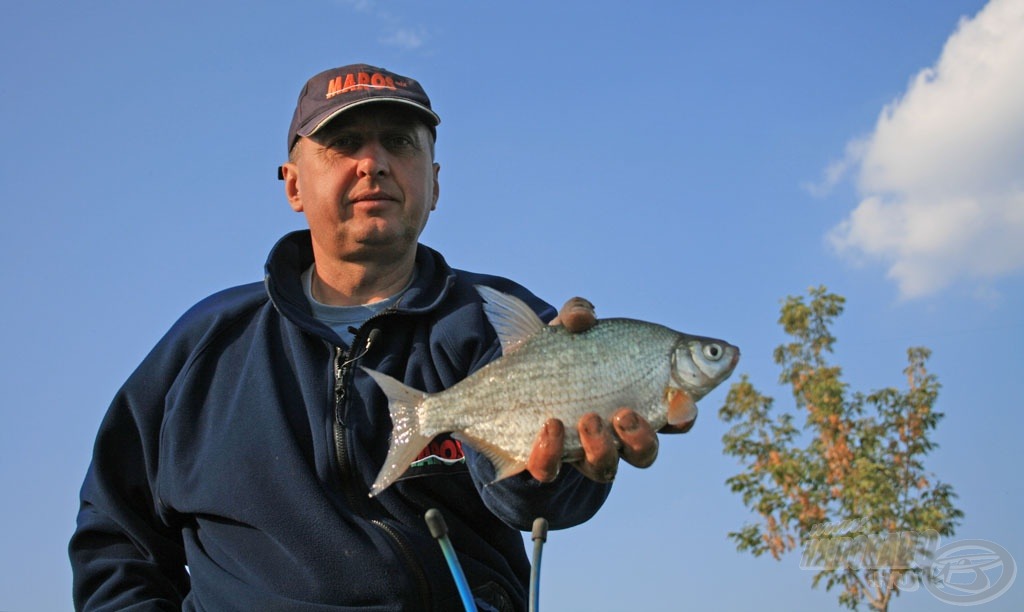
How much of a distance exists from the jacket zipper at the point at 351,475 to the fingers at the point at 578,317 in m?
0.89

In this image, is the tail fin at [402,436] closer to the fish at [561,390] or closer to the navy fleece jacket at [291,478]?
the fish at [561,390]

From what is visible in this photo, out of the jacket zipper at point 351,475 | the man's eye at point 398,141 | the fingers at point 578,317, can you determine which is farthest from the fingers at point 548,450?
the man's eye at point 398,141

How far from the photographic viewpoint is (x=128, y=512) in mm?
3920

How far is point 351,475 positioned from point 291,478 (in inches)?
8.4

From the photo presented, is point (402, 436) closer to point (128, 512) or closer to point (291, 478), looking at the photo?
point (291, 478)

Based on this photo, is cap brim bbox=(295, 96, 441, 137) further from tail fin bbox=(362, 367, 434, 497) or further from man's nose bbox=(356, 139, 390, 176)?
tail fin bbox=(362, 367, 434, 497)

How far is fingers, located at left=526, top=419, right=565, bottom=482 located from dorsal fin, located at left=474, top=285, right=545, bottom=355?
1.13ft

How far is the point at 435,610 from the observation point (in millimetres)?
3301

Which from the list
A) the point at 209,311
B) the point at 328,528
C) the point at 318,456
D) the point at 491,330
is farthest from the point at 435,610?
the point at 209,311

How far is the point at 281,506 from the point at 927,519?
39.5 ft

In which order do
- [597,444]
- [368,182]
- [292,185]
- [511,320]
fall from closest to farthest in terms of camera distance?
[597,444], [511,320], [368,182], [292,185]

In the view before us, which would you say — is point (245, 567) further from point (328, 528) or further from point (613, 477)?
point (613, 477)

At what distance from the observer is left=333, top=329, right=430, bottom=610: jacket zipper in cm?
329

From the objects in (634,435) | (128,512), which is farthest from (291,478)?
(634,435)
